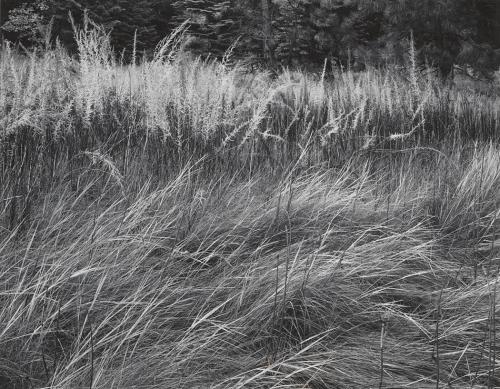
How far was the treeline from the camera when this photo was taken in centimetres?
843

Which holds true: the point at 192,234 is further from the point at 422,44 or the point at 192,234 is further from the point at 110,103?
the point at 422,44

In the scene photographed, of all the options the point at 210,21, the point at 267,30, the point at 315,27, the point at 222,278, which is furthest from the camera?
the point at 210,21

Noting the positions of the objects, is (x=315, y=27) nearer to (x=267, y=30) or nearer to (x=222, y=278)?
(x=267, y=30)

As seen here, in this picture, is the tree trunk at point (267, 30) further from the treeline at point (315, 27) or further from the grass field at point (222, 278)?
the grass field at point (222, 278)

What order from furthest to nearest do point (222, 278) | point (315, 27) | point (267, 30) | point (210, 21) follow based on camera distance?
point (210, 21), point (315, 27), point (267, 30), point (222, 278)

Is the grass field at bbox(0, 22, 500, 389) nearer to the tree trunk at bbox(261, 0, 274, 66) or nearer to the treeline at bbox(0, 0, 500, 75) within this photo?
the treeline at bbox(0, 0, 500, 75)

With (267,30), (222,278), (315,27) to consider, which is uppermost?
(315,27)

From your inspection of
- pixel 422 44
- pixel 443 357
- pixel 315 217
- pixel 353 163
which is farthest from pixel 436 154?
pixel 422 44

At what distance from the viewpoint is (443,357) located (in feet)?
4.39

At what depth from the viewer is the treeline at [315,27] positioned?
8430 millimetres

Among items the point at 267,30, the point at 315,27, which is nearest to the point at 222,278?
the point at 267,30

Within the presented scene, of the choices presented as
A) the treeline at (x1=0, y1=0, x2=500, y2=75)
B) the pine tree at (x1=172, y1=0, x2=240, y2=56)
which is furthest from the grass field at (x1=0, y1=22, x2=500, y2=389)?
the pine tree at (x1=172, y1=0, x2=240, y2=56)

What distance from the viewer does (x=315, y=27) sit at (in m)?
13.9

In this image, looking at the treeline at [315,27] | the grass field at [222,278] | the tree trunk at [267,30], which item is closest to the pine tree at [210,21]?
the treeline at [315,27]
